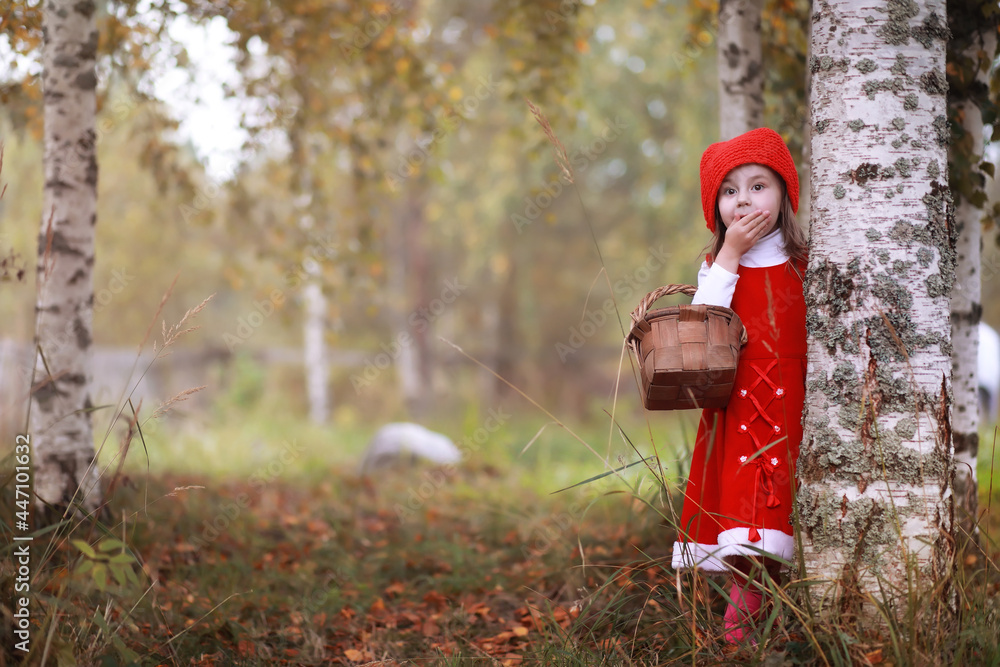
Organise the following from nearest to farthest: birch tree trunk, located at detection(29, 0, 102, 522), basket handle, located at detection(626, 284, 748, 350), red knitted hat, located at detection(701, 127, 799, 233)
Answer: basket handle, located at detection(626, 284, 748, 350), red knitted hat, located at detection(701, 127, 799, 233), birch tree trunk, located at detection(29, 0, 102, 522)

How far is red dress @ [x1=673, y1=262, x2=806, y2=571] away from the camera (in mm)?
2090

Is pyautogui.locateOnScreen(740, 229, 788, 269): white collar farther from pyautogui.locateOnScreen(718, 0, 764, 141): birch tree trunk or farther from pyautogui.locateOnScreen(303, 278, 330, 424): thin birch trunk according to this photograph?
pyautogui.locateOnScreen(303, 278, 330, 424): thin birch trunk

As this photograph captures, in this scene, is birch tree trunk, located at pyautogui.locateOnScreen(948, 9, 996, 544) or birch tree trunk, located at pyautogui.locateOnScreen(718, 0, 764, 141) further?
birch tree trunk, located at pyautogui.locateOnScreen(718, 0, 764, 141)

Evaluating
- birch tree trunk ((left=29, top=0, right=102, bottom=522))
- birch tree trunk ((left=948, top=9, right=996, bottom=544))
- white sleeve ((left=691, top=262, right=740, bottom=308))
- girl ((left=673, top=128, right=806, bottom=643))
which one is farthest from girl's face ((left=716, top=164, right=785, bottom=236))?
birch tree trunk ((left=29, top=0, right=102, bottom=522))

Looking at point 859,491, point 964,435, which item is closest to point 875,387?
point 859,491

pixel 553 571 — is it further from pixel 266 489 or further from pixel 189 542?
pixel 266 489

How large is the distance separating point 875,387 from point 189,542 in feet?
10.8

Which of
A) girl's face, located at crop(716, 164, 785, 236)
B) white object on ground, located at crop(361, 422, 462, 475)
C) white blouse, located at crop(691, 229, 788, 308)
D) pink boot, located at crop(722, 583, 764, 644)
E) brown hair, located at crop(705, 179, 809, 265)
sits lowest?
white object on ground, located at crop(361, 422, 462, 475)

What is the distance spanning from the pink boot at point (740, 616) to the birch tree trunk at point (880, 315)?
215 millimetres

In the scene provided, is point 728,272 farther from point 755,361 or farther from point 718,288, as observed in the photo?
point 755,361

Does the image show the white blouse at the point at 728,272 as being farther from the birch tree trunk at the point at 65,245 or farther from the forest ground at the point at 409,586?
the birch tree trunk at the point at 65,245

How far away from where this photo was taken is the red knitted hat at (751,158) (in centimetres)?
219

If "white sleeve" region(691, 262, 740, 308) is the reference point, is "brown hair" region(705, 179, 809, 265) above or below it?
above

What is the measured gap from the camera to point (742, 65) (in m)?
3.32
